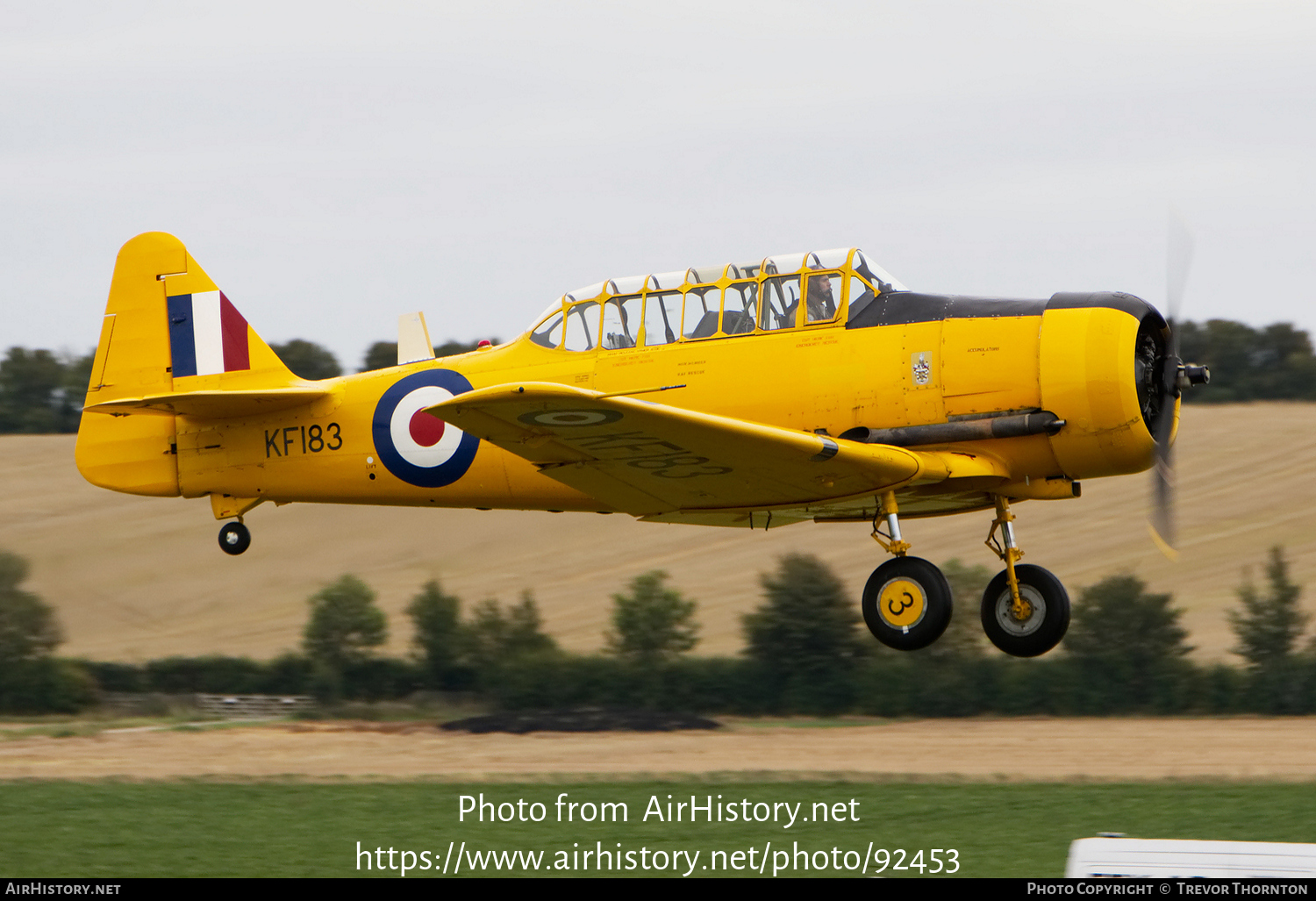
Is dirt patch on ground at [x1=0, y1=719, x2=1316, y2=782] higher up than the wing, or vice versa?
the wing

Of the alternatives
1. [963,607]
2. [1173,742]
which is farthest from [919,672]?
[1173,742]

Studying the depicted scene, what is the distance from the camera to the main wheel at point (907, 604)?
34.0 ft

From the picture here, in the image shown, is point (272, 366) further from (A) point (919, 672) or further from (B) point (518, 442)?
(A) point (919, 672)

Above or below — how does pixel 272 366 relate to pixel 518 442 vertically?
above

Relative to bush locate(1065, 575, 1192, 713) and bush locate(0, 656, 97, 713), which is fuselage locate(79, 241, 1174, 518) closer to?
bush locate(1065, 575, 1192, 713)

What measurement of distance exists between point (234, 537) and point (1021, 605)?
6555 mm

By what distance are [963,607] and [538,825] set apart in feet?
42.7

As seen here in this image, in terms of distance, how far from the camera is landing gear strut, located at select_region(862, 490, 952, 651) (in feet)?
34.0

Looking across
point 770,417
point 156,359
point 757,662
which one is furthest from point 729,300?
point 757,662

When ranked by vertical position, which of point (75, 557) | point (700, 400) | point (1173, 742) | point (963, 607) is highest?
point (700, 400)

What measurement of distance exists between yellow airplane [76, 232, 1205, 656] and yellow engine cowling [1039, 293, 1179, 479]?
14mm

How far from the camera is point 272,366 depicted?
13336 mm

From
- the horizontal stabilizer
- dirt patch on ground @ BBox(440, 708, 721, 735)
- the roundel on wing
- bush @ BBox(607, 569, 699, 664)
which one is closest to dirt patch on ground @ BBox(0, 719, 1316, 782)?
dirt patch on ground @ BBox(440, 708, 721, 735)

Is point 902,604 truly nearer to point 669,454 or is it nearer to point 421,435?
point 669,454
